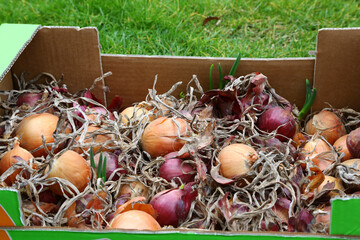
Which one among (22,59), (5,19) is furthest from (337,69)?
(5,19)

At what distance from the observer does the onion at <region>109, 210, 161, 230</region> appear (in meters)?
0.93

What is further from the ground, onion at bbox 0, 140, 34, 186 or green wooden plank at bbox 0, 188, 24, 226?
green wooden plank at bbox 0, 188, 24, 226

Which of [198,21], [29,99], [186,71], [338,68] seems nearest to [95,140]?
[29,99]

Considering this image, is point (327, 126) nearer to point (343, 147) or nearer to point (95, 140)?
point (343, 147)

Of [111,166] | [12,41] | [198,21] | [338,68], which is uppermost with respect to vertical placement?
[12,41]

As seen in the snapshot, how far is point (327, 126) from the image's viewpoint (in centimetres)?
136

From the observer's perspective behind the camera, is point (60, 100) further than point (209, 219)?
Yes

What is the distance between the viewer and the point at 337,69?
1423 mm

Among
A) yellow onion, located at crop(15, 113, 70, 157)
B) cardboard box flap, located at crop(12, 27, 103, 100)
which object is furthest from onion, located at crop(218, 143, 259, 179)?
cardboard box flap, located at crop(12, 27, 103, 100)

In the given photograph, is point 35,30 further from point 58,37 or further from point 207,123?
point 207,123

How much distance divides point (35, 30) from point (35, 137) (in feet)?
1.21

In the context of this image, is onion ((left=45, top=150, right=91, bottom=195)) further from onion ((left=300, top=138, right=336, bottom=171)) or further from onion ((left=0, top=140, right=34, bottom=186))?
onion ((left=300, top=138, right=336, bottom=171))

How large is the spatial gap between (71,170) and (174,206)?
0.83 ft

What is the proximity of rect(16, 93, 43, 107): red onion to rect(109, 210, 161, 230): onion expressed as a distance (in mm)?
563
